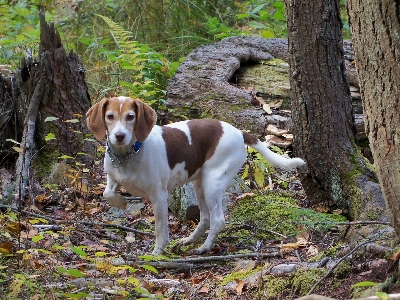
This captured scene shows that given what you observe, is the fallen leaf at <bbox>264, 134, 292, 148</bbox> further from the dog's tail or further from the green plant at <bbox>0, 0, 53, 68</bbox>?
the green plant at <bbox>0, 0, 53, 68</bbox>

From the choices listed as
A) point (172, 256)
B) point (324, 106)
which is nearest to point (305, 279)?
point (172, 256)

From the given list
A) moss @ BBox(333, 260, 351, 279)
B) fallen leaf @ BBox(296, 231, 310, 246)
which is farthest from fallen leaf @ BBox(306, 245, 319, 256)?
moss @ BBox(333, 260, 351, 279)

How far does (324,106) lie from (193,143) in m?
1.34

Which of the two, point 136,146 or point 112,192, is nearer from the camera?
point 136,146

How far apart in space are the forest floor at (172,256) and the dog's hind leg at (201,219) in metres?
0.16

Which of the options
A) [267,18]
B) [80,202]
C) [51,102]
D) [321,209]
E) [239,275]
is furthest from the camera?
[267,18]

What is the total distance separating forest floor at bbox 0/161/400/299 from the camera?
3793mm

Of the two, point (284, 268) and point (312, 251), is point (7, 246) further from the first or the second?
point (312, 251)

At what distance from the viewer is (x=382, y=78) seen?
128 inches

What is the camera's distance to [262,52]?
32.8ft

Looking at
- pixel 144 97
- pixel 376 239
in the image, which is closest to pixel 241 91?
pixel 144 97

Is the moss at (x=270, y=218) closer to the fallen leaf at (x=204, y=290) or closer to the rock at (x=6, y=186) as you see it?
the fallen leaf at (x=204, y=290)

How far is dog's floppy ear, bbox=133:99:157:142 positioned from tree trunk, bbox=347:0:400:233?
2244 millimetres

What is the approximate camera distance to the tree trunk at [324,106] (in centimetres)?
596
